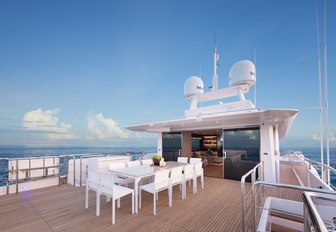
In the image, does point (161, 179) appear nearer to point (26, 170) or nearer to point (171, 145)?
point (26, 170)

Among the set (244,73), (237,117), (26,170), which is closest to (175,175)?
(237,117)

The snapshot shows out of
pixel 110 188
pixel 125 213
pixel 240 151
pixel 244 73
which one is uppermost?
pixel 244 73

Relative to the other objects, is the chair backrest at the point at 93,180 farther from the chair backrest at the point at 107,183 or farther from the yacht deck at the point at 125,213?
the yacht deck at the point at 125,213

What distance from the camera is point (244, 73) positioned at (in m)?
6.48

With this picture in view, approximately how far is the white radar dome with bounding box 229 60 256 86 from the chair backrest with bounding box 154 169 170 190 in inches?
198

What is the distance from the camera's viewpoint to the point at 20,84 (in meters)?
9.68

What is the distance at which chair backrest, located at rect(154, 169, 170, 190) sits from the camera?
10.7ft

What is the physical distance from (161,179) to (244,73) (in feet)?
17.6

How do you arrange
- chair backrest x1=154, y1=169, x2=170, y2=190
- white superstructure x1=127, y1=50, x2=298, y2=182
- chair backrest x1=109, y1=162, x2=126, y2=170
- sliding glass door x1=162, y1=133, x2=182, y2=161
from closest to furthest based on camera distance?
chair backrest x1=154, y1=169, x2=170, y2=190
chair backrest x1=109, y1=162, x2=126, y2=170
white superstructure x1=127, y1=50, x2=298, y2=182
sliding glass door x1=162, y1=133, x2=182, y2=161

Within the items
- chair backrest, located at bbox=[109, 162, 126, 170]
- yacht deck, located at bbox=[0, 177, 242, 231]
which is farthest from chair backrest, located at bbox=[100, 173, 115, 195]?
chair backrest, located at bbox=[109, 162, 126, 170]

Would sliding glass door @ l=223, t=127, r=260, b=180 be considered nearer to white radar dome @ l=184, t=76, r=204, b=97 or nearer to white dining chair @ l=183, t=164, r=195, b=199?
white dining chair @ l=183, t=164, r=195, b=199

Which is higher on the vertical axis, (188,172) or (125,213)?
(188,172)

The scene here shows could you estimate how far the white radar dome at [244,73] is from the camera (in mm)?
6473

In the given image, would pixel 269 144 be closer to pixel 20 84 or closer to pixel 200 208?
pixel 200 208
